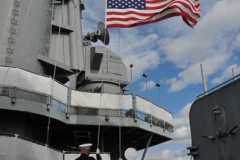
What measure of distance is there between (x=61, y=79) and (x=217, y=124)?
15.0 meters

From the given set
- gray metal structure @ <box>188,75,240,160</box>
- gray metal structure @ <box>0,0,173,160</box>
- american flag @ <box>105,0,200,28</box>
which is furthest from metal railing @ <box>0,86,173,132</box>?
gray metal structure @ <box>188,75,240,160</box>

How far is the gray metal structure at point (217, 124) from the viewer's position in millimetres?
7863

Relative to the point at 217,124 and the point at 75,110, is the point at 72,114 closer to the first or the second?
the point at 75,110

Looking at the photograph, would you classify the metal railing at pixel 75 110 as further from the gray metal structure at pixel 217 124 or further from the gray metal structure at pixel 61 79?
the gray metal structure at pixel 217 124

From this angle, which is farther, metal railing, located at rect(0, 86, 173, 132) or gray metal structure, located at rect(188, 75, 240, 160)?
metal railing, located at rect(0, 86, 173, 132)

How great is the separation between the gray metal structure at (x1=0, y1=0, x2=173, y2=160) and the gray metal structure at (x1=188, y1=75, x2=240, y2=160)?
7.56 metres

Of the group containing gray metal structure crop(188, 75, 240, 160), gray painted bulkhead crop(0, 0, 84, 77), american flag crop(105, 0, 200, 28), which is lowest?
gray metal structure crop(188, 75, 240, 160)

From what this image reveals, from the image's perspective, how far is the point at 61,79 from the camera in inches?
866

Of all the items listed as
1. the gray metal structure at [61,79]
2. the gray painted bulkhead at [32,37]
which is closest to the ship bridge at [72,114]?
the gray metal structure at [61,79]

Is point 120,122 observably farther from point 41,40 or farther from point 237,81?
point 237,81

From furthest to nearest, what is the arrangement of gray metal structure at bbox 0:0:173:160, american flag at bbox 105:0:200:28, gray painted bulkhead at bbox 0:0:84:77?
1. gray painted bulkhead at bbox 0:0:84:77
2. gray metal structure at bbox 0:0:173:160
3. american flag at bbox 105:0:200:28

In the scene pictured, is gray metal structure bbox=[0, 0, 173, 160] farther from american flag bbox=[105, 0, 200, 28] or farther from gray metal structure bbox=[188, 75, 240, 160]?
gray metal structure bbox=[188, 75, 240, 160]

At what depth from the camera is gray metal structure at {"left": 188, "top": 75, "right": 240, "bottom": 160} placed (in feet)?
25.8

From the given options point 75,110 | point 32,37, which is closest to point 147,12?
point 75,110
